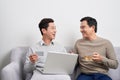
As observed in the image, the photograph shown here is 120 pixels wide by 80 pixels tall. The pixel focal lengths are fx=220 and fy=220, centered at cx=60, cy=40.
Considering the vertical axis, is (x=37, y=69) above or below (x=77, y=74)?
above

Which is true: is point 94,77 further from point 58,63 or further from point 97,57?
point 58,63

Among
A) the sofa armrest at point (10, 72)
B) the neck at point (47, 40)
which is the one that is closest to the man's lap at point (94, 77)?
the neck at point (47, 40)

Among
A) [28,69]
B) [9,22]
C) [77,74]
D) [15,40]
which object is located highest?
[9,22]

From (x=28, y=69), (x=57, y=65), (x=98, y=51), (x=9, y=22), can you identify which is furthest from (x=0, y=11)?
(x=98, y=51)

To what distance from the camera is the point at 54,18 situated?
2.53 m

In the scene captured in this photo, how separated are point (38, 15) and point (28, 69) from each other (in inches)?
27.8

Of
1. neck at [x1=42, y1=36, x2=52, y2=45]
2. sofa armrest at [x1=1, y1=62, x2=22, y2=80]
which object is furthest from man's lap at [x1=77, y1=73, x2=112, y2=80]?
sofa armrest at [x1=1, y1=62, x2=22, y2=80]

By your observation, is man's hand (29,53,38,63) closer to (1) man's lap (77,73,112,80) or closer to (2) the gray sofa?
(2) the gray sofa

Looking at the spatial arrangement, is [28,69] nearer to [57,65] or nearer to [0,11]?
[57,65]

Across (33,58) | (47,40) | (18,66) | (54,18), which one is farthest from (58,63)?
(54,18)

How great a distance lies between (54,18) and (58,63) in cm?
73

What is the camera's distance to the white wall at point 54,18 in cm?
252

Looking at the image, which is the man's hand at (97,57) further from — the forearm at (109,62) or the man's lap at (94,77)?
the man's lap at (94,77)

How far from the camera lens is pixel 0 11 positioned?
252cm
